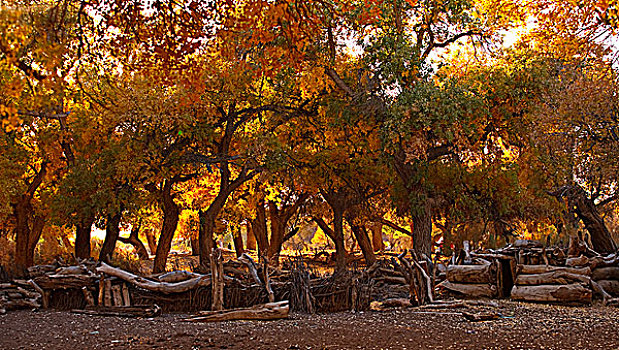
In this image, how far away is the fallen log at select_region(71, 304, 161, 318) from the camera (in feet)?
35.1

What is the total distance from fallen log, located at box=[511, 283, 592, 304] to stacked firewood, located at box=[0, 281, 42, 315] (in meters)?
9.77

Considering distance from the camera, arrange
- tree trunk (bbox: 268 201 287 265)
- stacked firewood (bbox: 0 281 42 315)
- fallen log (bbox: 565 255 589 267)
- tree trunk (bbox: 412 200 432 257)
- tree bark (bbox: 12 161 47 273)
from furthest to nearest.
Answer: tree trunk (bbox: 268 201 287 265)
tree bark (bbox: 12 161 47 273)
tree trunk (bbox: 412 200 432 257)
fallen log (bbox: 565 255 589 267)
stacked firewood (bbox: 0 281 42 315)

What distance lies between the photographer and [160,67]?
348 inches

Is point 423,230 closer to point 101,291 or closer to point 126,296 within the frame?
point 126,296

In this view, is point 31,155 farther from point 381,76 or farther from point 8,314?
point 381,76

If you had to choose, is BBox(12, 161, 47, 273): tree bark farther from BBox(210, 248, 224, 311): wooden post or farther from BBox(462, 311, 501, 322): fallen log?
BBox(462, 311, 501, 322): fallen log

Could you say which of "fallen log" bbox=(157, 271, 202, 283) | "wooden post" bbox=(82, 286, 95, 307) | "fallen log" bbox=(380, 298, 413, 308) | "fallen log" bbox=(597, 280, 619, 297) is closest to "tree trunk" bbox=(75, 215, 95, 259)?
"wooden post" bbox=(82, 286, 95, 307)

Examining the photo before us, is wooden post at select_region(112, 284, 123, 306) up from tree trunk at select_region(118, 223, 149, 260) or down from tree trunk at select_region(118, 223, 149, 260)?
down

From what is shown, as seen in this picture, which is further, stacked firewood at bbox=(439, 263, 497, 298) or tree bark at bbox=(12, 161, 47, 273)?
tree bark at bbox=(12, 161, 47, 273)

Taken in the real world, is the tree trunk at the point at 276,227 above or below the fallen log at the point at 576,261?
above

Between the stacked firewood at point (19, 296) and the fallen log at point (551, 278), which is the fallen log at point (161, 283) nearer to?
the stacked firewood at point (19, 296)

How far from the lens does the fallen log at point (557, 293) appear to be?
11.0 m

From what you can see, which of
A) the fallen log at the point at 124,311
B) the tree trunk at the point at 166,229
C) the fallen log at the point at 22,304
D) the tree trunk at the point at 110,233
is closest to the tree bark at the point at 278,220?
the tree trunk at the point at 166,229

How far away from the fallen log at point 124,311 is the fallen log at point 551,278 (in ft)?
24.5
